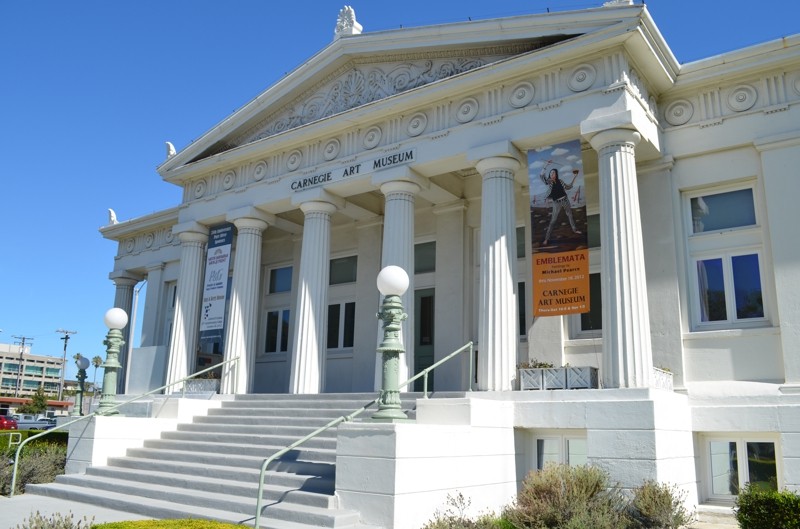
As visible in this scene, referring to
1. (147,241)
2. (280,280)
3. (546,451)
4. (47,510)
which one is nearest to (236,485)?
(47,510)

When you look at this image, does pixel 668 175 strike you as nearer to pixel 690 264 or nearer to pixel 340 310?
pixel 690 264

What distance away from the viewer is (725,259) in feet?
45.9

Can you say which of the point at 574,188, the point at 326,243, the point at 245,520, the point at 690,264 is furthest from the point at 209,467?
the point at 690,264

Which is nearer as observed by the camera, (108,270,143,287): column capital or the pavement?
the pavement

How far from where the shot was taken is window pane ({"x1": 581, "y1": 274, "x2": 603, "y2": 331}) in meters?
15.3

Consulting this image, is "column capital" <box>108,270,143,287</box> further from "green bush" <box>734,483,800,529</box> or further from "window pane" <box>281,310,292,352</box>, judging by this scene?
"green bush" <box>734,483,800,529</box>

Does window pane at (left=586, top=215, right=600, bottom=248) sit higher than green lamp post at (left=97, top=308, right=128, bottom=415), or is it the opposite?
window pane at (left=586, top=215, right=600, bottom=248)

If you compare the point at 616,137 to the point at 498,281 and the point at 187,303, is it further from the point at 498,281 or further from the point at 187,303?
the point at 187,303

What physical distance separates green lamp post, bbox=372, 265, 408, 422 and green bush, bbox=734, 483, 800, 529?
5.01m

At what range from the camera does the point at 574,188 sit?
44.7 ft

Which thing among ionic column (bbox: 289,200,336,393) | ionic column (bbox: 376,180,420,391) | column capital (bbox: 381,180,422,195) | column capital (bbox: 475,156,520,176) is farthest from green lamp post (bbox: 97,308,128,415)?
column capital (bbox: 475,156,520,176)

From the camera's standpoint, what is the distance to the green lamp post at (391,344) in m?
10.3

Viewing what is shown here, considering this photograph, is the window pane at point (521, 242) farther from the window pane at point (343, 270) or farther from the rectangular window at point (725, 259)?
the window pane at point (343, 270)

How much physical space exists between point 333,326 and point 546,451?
9.88 m
